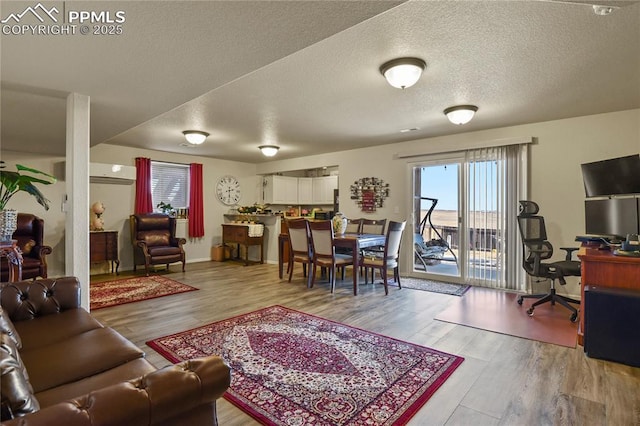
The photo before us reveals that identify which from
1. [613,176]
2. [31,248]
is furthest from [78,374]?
[613,176]

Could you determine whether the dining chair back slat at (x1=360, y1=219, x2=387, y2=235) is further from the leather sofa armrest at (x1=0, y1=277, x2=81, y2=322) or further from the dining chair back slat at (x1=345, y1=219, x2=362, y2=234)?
the leather sofa armrest at (x1=0, y1=277, x2=81, y2=322)

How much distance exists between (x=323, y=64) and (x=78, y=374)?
255cm

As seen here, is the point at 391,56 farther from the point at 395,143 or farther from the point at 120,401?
the point at 395,143

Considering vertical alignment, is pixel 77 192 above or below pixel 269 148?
Answer: below

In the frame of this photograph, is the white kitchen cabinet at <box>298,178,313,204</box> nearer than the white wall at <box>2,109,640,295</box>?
No

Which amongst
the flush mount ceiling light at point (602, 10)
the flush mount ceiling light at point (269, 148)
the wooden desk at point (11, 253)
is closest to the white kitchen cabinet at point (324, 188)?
the flush mount ceiling light at point (269, 148)

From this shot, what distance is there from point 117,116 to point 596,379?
4806mm

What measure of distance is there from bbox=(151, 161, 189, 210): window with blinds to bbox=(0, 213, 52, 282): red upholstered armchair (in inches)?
77.6

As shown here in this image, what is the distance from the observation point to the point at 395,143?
5703 millimetres

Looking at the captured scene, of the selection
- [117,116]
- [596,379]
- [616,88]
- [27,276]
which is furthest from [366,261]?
[27,276]

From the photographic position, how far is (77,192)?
2.84 meters

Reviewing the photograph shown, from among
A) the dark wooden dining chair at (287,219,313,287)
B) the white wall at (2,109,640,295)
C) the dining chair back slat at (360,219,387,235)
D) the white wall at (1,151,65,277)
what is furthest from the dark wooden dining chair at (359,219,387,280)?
the white wall at (1,151,65,277)

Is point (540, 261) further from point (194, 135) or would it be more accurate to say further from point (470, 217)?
point (194, 135)

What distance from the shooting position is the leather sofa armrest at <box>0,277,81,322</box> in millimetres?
2057
